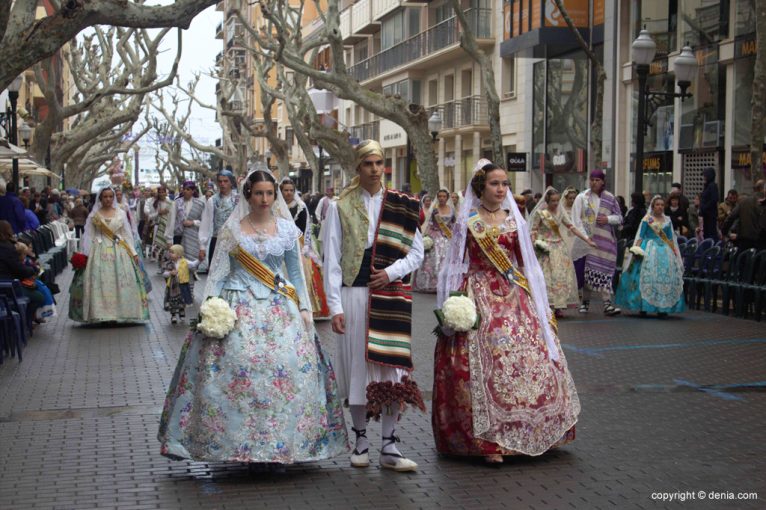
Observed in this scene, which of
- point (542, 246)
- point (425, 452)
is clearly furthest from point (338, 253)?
point (542, 246)

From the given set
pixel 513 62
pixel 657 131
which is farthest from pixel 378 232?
pixel 513 62

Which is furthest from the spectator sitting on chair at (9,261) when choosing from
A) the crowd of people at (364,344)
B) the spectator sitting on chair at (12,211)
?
the spectator sitting on chair at (12,211)

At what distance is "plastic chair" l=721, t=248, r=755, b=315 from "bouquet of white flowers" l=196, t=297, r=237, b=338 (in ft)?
37.0

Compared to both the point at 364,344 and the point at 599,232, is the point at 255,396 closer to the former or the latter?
the point at 364,344

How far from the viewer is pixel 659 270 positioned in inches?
666

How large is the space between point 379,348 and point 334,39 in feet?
83.0

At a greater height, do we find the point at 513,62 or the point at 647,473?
the point at 513,62

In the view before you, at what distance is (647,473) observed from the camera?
7.33 m

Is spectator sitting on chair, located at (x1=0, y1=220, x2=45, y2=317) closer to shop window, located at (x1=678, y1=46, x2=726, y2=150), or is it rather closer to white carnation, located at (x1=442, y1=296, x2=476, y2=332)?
white carnation, located at (x1=442, y1=296, x2=476, y2=332)

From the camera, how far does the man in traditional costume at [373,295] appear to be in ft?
24.2

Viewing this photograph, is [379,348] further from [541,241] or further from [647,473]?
[541,241]

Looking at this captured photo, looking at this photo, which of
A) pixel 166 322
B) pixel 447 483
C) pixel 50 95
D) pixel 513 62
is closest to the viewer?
pixel 447 483

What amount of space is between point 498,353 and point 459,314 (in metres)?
0.37

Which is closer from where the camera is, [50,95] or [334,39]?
[334,39]
